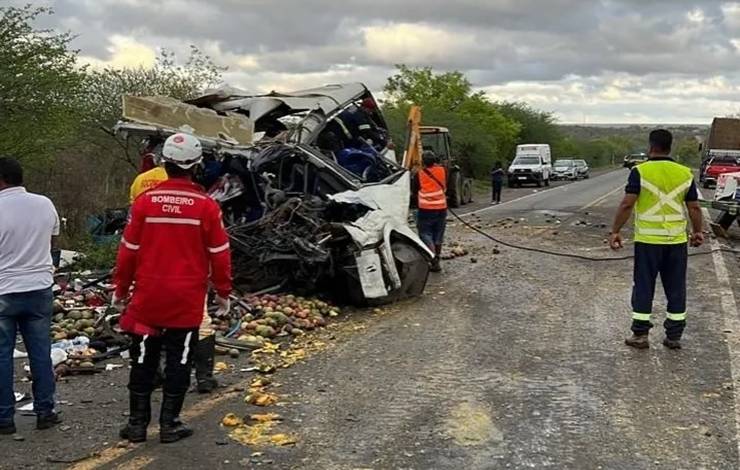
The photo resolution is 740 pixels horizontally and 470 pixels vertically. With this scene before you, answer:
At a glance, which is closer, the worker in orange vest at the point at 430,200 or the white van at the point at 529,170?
the worker in orange vest at the point at 430,200

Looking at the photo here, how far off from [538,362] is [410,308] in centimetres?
247

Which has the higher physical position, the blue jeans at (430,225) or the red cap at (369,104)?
the red cap at (369,104)

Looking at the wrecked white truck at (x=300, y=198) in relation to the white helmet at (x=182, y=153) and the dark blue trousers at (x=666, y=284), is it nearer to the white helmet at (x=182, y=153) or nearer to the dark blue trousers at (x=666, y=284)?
the dark blue trousers at (x=666, y=284)

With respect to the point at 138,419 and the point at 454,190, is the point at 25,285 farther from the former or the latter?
the point at 454,190

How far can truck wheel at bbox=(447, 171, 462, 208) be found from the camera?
88.1 ft

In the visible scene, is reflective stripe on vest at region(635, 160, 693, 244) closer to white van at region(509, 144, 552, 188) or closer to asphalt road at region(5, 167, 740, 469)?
asphalt road at region(5, 167, 740, 469)

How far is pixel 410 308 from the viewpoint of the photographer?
888cm

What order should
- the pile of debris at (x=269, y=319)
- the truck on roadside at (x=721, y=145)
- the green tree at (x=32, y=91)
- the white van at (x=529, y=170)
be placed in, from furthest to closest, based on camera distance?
the white van at (x=529, y=170)
the truck on roadside at (x=721, y=145)
the green tree at (x=32, y=91)
the pile of debris at (x=269, y=319)

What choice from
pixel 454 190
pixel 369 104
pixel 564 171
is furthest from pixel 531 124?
pixel 369 104

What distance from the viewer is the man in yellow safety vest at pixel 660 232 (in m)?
7.07

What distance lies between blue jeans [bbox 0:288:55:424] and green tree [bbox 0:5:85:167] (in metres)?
12.2

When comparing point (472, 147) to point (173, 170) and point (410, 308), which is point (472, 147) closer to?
point (410, 308)

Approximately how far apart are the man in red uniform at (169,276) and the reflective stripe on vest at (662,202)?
3985 millimetres

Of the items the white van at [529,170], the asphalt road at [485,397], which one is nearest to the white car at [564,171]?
the white van at [529,170]
